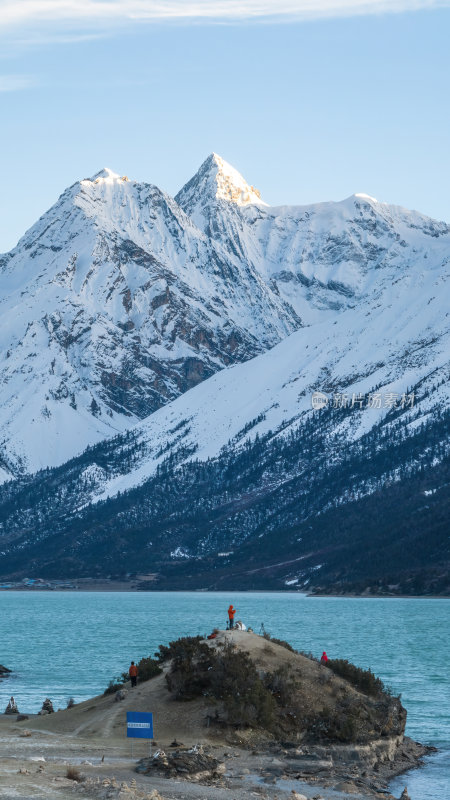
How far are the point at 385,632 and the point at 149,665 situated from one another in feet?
328

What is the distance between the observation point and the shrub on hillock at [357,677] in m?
76.2

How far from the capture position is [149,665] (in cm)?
7731

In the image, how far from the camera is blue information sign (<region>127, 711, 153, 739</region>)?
62.7 meters

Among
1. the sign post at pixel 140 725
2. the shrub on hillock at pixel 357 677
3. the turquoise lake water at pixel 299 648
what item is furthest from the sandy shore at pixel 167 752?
the turquoise lake water at pixel 299 648

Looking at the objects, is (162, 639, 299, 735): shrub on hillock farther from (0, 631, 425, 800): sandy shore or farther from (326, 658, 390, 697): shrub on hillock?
(326, 658, 390, 697): shrub on hillock

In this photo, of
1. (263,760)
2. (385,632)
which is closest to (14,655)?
(385,632)

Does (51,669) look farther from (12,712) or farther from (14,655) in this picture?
(12,712)

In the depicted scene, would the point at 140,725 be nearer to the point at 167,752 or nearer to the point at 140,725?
the point at 140,725

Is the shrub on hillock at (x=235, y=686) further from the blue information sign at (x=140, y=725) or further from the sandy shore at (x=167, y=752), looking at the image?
the blue information sign at (x=140, y=725)

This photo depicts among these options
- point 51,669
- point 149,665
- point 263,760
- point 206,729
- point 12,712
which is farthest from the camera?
point 51,669

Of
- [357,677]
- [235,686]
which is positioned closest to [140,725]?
[235,686]

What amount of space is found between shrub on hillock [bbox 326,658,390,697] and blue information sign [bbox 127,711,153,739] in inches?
654

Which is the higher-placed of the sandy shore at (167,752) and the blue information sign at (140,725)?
the blue information sign at (140,725)

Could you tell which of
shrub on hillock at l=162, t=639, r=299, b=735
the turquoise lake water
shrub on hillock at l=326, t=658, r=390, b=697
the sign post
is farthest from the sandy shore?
the turquoise lake water
